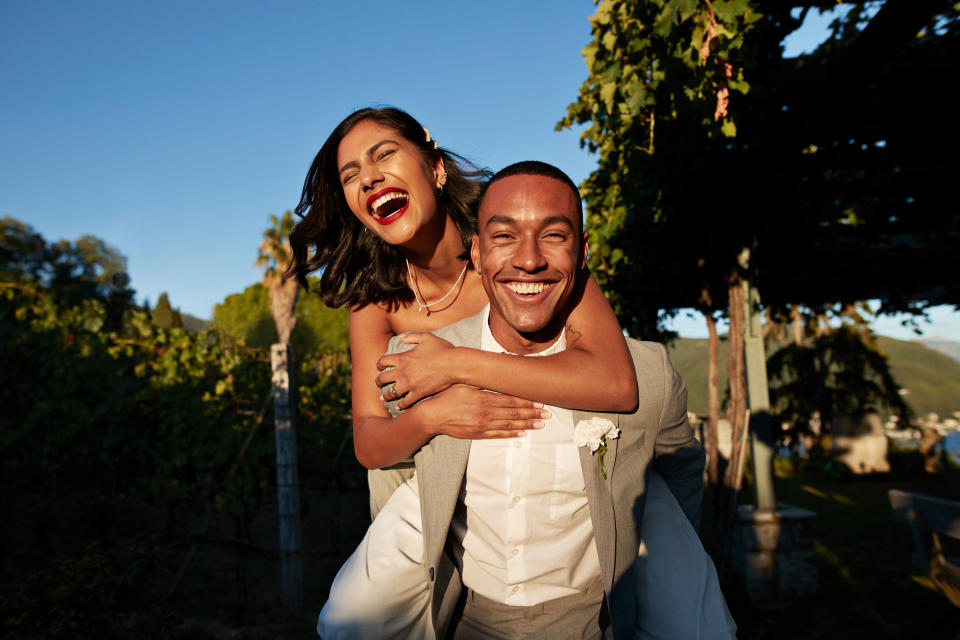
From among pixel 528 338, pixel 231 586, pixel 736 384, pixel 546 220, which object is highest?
pixel 546 220

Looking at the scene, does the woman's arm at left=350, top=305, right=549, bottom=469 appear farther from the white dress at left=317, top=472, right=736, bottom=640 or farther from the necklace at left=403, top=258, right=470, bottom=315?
the necklace at left=403, top=258, right=470, bottom=315

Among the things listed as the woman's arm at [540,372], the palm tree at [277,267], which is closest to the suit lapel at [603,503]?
the woman's arm at [540,372]

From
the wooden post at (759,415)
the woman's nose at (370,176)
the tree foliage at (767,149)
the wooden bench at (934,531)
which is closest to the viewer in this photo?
the woman's nose at (370,176)

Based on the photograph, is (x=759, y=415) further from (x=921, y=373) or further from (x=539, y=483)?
(x=921, y=373)

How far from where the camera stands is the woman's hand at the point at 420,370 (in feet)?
6.18

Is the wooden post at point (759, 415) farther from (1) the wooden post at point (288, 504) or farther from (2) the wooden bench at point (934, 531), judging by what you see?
(1) the wooden post at point (288, 504)

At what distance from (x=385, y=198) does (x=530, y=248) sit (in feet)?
2.90

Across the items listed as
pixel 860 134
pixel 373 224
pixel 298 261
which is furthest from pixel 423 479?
pixel 860 134

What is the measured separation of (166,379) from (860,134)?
740 centimetres

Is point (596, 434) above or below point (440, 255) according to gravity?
below

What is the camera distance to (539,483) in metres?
1.95

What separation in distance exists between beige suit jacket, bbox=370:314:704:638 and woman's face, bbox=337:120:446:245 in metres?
0.69

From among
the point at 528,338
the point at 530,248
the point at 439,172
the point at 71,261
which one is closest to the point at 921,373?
the point at 71,261

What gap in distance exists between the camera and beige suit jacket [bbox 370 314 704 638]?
6.06 feet
